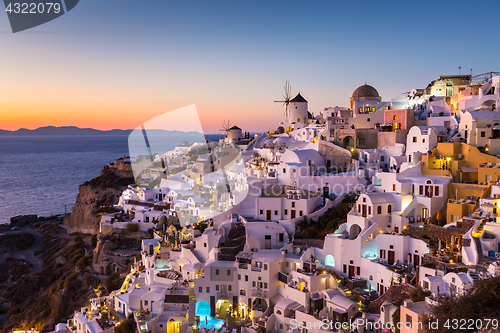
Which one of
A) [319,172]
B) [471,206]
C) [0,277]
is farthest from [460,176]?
[0,277]

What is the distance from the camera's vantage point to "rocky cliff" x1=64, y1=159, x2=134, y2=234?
37000 millimetres

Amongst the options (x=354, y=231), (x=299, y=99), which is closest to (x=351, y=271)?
(x=354, y=231)

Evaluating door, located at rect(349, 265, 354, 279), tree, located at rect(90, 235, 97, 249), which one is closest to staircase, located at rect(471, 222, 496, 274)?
door, located at rect(349, 265, 354, 279)

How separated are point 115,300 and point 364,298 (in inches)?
461

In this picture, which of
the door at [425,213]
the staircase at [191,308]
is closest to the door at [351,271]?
the door at [425,213]

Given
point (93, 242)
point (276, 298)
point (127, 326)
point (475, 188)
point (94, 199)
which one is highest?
point (475, 188)

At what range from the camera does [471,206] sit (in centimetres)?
1571

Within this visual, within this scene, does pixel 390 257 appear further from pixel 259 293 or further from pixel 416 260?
pixel 259 293

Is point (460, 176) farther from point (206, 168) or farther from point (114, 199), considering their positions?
point (114, 199)

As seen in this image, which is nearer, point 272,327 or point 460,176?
point 272,327

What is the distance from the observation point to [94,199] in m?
38.5

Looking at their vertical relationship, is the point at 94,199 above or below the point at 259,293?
above

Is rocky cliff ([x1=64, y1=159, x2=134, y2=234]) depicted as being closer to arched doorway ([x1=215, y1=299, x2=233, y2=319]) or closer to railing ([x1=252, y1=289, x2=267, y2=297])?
arched doorway ([x1=215, y1=299, x2=233, y2=319])

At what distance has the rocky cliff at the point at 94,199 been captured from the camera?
37.0 meters
